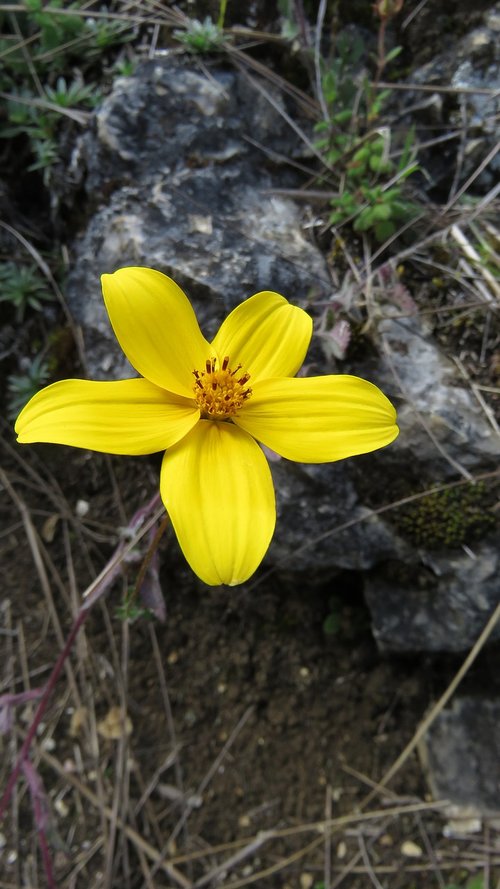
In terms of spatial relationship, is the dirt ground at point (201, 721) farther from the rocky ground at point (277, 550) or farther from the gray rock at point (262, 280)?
the gray rock at point (262, 280)

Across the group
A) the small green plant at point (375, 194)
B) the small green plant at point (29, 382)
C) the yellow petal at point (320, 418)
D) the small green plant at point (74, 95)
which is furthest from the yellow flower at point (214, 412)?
the small green plant at point (74, 95)

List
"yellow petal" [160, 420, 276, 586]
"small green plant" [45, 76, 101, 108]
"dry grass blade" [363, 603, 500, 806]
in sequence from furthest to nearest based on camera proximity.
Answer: "small green plant" [45, 76, 101, 108] → "dry grass blade" [363, 603, 500, 806] → "yellow petal" [160, 420, 276, 586]

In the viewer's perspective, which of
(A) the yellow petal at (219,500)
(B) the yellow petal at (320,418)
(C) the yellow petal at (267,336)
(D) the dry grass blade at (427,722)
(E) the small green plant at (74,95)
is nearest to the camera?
(A) the yellow petal at (219,500)

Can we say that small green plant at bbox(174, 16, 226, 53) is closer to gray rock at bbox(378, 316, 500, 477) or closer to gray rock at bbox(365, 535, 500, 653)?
gray rock at bbox(378, 316, 500, 477)

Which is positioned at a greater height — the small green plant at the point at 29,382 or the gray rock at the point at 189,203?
the gray rock at the point at 189,203

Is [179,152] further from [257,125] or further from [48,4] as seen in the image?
[48,4]

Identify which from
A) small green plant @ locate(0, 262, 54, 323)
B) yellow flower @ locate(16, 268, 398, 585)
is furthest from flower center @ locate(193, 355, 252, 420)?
small green plant @ locate(0, 262, 54, 323)
